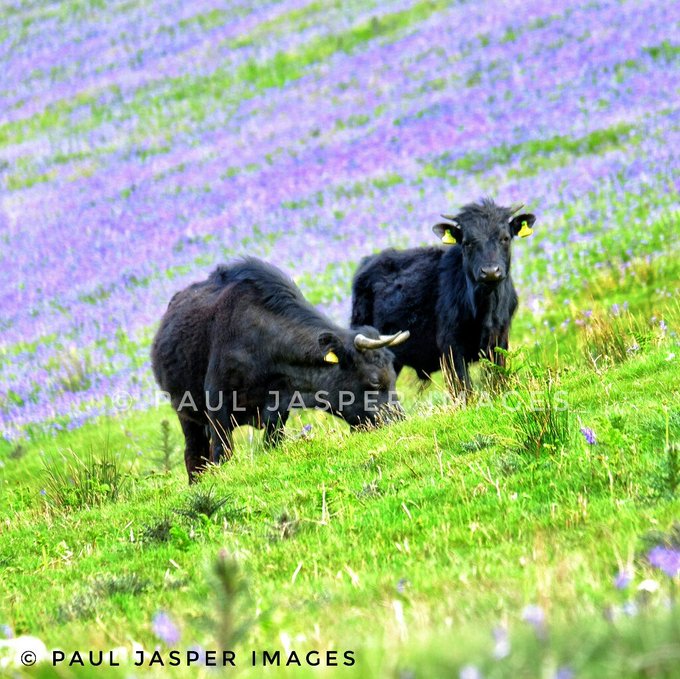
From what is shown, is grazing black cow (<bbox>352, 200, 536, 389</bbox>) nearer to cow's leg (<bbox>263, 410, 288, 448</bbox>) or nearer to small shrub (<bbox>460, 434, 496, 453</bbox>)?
cow's leg (<bbox>263, 410, 288, 448</bbox>)

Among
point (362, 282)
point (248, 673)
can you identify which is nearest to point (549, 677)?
point (248, 673)

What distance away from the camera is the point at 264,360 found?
33.4 feet

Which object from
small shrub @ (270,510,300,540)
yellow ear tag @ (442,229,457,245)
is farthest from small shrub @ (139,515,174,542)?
yellow ear tag @ (442,229,457,245)

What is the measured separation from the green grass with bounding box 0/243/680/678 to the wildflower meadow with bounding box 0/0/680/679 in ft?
0.09

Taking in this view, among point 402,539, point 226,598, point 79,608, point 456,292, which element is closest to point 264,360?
point 456,292

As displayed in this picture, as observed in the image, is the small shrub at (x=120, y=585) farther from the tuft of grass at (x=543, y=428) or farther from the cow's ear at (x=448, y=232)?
the cow's ear at (x=448, y=232)

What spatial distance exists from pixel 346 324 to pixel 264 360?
7.26 m

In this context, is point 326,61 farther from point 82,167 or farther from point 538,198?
point 538,198

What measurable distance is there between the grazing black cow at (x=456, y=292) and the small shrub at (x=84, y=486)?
13.2ft

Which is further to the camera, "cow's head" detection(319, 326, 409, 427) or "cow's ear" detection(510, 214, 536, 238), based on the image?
"cow's ear" detection(510, 214, 536, 238)

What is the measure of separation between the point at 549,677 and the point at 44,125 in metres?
48.8

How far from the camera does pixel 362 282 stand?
544 inches

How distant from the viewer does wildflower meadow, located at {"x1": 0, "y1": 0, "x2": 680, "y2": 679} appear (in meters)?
3.65

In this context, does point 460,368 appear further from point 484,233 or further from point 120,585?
point 120,585
